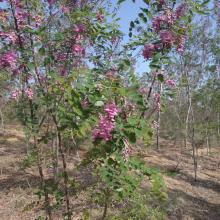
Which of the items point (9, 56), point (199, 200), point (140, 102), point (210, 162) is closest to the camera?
point (140, 102)

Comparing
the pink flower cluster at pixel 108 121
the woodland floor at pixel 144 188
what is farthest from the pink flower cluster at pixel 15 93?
the pink flower cluster at pixel 108 121

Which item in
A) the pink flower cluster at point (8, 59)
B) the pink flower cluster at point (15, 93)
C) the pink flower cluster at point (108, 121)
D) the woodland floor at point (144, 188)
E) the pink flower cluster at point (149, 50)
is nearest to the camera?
the pink flower cluster at point (108, 121)

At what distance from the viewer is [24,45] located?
83.5 inches

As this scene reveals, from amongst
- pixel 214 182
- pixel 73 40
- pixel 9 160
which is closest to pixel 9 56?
pixel 73 40

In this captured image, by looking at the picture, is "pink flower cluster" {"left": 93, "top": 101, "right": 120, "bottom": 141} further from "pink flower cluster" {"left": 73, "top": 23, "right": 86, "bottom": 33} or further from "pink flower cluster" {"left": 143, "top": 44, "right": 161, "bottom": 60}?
"pink flower cluster" {"left": 73, "top": 23, "right": 86, "bottom": 33}

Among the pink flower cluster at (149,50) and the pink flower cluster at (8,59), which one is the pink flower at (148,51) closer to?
the pink flower cluster at (149,50)

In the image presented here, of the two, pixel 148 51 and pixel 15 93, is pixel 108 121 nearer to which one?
pixel 148 51

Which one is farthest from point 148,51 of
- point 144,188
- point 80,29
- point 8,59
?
point 144,188

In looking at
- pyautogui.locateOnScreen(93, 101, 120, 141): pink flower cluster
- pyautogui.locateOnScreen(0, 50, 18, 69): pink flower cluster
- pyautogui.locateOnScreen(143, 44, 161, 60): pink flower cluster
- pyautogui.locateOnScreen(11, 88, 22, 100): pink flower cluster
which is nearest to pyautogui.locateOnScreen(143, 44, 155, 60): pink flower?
pyautogui.locateOnScreen(143, 44, 161, 60): pink flower cluster

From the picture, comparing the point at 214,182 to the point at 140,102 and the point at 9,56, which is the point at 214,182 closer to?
the point at 140,102

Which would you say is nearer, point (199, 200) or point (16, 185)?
point (16, 185)

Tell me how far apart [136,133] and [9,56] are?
1.75 metres

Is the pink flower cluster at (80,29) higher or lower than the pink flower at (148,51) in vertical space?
higher

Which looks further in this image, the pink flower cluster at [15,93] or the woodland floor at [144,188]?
the woodland floor at [144,188]
